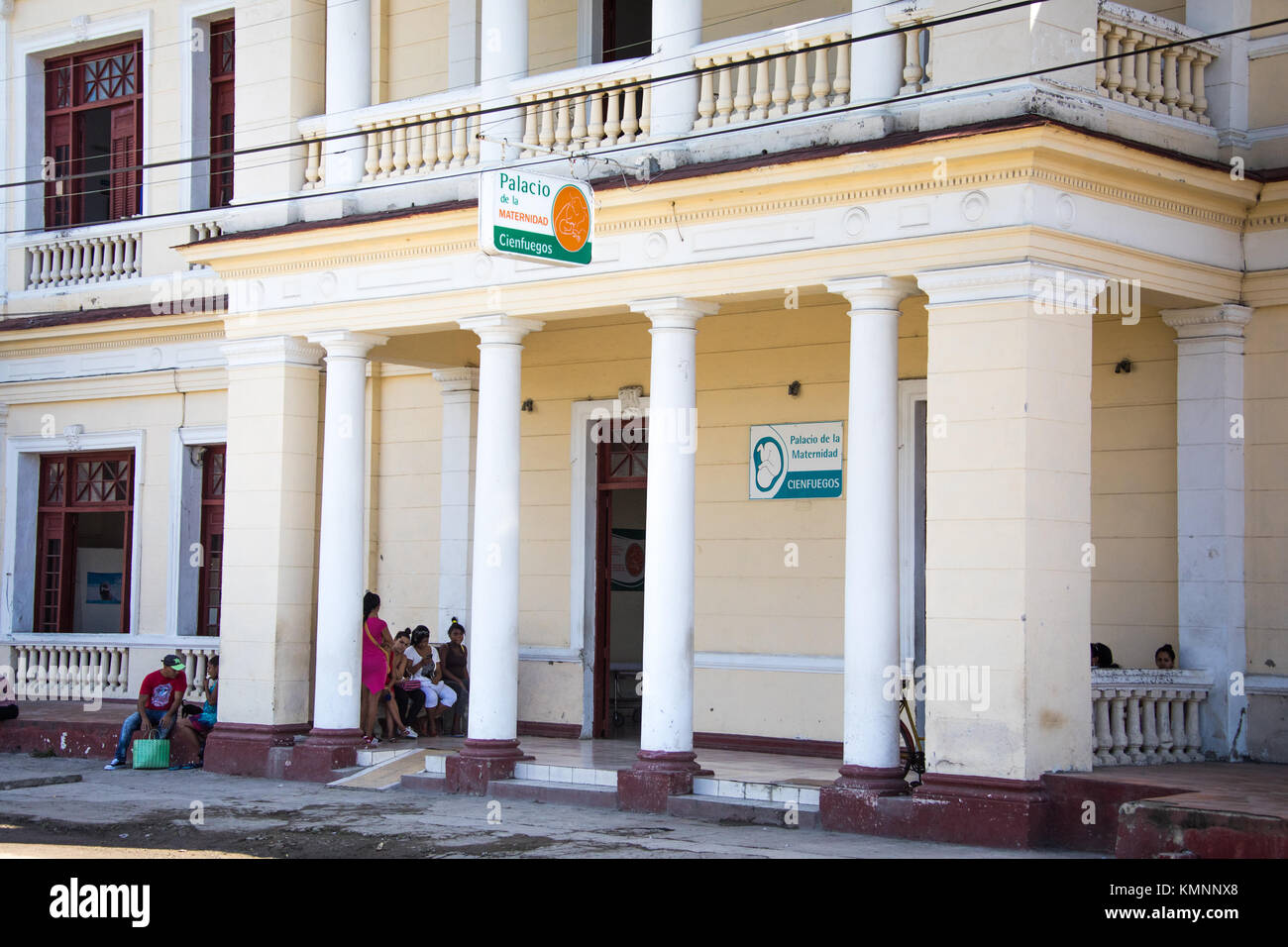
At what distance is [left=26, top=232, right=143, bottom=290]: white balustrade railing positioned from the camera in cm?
1991

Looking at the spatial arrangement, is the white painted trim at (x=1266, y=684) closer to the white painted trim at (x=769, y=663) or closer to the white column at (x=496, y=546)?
the white painted trim at (x=769, y=663)

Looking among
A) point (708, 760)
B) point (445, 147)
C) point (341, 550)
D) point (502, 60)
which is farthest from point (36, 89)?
point (708, 760)

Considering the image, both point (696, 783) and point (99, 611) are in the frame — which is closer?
point (696, 783)

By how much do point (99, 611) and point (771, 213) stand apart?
11949mm

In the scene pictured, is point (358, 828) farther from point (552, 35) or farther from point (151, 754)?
point (552, 35)

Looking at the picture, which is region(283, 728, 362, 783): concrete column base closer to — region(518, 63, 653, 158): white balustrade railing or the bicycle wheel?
the bicycle wheel

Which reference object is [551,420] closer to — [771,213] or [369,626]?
[369,626]

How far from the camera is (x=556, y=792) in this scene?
44.5 feet

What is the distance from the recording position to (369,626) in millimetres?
15961

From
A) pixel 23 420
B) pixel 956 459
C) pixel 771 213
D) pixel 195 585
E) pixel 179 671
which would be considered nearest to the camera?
pixel 956 459

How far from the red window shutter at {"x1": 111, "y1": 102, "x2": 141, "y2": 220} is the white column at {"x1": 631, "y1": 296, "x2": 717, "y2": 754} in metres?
9.70

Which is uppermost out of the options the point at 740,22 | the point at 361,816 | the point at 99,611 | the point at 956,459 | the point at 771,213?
the point at 740,22

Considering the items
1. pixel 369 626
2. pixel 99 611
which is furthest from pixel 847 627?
pixel 99 611
